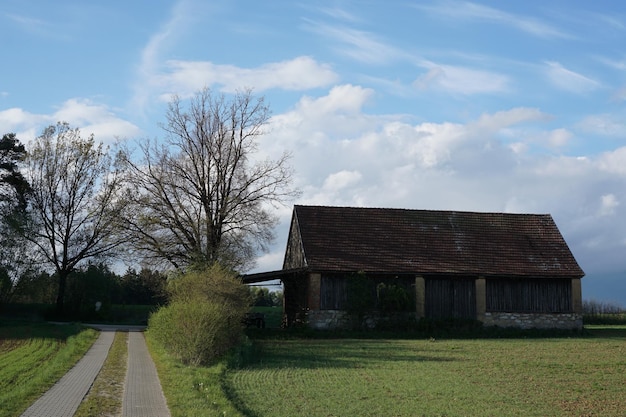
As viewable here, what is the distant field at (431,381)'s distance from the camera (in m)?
12.6

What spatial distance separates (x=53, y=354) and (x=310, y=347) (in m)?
8.78

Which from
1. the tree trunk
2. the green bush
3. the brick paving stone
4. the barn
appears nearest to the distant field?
the green bush

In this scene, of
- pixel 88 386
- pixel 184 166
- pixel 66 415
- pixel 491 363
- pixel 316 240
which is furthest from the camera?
pixel 184 166

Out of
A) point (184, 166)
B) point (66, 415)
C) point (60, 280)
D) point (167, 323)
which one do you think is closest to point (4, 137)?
point (60, 280)

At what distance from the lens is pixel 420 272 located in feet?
111

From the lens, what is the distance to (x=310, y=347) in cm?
2567

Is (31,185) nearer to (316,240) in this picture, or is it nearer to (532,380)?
(316,240)

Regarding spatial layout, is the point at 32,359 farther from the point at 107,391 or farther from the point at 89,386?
the point at 107,391

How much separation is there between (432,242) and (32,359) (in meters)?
21.0

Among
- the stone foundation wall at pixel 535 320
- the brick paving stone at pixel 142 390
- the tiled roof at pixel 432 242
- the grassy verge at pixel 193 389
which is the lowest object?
the brick paving stone at pixel 142 390

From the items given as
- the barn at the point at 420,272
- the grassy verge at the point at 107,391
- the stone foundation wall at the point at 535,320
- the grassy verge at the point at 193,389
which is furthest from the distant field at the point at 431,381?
the stone foundation wall at the point at 535,320

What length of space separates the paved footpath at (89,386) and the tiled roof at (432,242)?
49.8 ft

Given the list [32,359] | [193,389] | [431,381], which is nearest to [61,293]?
[32,359]

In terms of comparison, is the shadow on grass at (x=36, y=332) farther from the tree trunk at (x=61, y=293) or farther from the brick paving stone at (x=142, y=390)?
the brick paving stone at (x=142, y=390)
